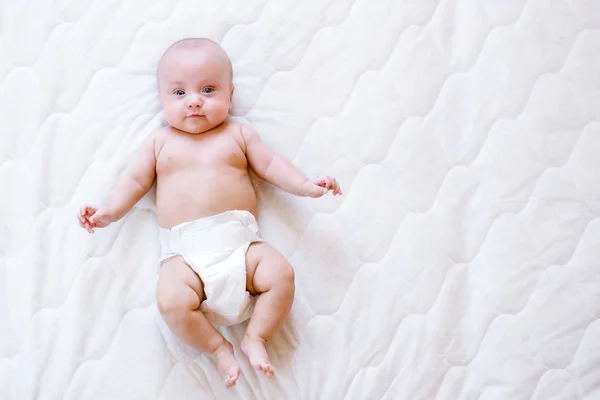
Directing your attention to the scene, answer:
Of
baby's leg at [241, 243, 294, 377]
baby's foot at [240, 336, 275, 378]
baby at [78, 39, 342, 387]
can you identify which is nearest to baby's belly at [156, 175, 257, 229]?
baby at [78, 39, 342, 387]

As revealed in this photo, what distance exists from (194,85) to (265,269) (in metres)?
0.31

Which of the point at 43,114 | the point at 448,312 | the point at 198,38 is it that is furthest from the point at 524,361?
the point at 43,114

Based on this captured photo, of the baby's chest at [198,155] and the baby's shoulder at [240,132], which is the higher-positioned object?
the baby's shoulder at [240,132]

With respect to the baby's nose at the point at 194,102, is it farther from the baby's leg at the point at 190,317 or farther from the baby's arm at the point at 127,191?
the baby's leg at the point at 190,317

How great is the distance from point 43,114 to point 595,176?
3.06ft

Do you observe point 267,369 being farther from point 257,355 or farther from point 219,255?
point 219,255

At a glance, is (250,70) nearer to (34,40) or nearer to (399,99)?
(399,99)

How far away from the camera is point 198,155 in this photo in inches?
44.4

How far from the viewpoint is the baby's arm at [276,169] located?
1100 millimetres

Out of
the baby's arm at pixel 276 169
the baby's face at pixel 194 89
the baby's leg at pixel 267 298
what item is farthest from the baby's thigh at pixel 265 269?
the baby's face at pixel 194 89

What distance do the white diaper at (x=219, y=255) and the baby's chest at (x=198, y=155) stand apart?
87 mm

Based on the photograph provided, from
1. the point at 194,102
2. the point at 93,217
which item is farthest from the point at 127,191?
the point at 194,102

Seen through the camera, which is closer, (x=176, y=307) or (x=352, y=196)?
(x=176, y=307)

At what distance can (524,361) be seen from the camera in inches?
44.1
